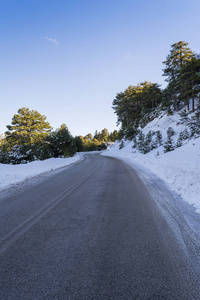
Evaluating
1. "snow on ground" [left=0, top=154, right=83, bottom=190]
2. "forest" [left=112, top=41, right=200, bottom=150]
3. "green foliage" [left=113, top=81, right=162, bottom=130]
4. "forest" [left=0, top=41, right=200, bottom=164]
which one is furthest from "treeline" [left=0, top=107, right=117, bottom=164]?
"green foliage" [left=113, top=81, right=162, bottom=130]

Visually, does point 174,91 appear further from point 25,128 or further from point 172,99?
point 25,128

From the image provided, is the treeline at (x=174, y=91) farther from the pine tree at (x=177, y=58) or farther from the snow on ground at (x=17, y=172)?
the snow on ground at (x=17, y=172)

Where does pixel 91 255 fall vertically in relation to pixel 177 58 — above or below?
below

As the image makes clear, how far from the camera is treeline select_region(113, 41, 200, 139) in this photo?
22391mm

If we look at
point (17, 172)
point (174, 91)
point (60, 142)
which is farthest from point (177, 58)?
point (17, 172)

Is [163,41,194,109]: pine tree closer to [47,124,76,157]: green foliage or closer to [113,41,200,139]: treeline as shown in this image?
[113,41,200,139]: treeline

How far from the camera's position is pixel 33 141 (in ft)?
83.5

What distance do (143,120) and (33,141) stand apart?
24.9m

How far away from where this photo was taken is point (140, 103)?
43.2 m

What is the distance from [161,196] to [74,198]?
279 cm

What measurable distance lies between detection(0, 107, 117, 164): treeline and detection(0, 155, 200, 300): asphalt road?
50.2ft

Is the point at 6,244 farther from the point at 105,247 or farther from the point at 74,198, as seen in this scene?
the point at 74,198

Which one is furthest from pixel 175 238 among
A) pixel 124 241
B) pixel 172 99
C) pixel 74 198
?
pixel 172 99

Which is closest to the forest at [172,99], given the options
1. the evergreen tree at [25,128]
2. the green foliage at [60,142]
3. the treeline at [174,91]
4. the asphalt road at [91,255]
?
the treeline at [174,91]
